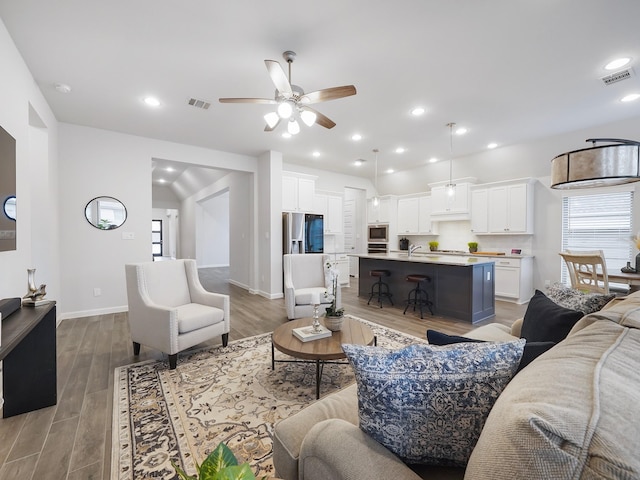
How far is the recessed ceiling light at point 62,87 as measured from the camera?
318 centimetres

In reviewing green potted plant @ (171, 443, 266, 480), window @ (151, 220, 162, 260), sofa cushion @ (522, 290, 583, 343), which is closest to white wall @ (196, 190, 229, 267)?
window @ (151, 220, 162, 260)

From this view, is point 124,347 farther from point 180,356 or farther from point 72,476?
point 72,476

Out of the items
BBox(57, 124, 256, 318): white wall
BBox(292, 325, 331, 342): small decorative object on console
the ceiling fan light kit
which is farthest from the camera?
BBox(57, 124, 256, 318): white wall

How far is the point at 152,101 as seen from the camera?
356 cm

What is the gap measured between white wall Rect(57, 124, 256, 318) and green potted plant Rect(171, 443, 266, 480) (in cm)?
499

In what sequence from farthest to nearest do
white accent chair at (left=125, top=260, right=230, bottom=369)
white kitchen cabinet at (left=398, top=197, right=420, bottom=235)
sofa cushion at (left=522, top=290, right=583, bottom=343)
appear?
white kitchen cabinet at (left=398, top=197, right=420, bottom=235), white accent chair at (left=125, top=260, right=230, bottom=369), sofa cushion at (left=522, top=290, right=583, bottom=343)

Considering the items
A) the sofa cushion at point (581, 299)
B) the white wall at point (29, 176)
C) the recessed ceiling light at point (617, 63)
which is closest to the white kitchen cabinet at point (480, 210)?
the recessed ceiling light at point (617, 63)

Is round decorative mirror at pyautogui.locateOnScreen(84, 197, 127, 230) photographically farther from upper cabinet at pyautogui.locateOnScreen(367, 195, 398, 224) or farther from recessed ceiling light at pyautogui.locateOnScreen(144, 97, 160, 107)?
upper cabinet at pyautogui.locateOnScreen(367, 195, 398, 224)

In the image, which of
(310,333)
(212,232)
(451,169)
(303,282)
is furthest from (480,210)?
(212,232)

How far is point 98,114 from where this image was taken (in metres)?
3.93

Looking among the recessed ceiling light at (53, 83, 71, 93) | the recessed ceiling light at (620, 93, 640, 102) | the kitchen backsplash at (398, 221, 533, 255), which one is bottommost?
the kitchen backsplash at (398, 221, 533, 255)

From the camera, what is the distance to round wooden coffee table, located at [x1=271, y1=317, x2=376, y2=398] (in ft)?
6.84

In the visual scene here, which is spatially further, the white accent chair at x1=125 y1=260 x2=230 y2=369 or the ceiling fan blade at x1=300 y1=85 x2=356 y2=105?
the white accent chair at x1=125 y1=260 x2=230 y2=369

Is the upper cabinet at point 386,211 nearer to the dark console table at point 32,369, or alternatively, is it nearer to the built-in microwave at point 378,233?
the built-in microwave at point 378,233
